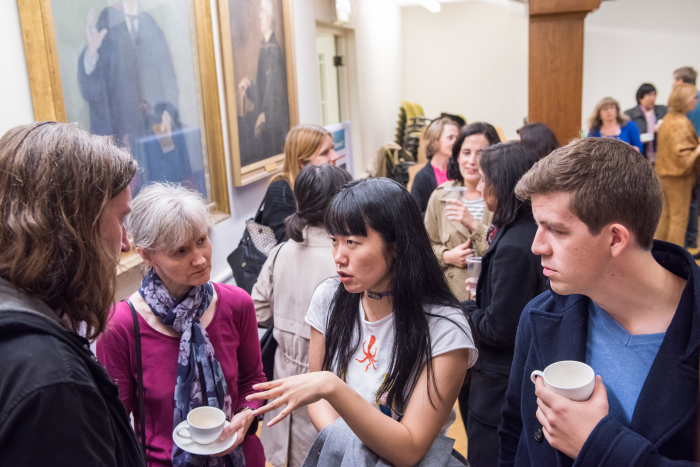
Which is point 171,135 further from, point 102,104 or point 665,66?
point 665,66

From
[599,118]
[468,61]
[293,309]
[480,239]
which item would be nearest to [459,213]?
[480,239]

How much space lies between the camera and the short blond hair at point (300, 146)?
3500mm

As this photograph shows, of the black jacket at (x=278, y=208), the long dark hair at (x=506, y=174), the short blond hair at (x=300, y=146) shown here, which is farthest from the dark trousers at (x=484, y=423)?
the short blond hair at (x=300, y=146)

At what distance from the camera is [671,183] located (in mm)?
6461

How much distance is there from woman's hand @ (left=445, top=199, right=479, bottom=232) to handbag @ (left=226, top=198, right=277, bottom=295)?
3.26 feet

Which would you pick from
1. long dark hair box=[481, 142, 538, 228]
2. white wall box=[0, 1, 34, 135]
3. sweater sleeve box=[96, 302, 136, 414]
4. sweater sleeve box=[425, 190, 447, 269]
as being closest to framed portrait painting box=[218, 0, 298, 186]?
sweater sleeve box=[425, 190, 447, 269]

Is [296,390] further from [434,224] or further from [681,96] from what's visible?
[681,96]

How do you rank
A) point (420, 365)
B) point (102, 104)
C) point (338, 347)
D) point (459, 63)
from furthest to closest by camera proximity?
point (459, 63) → point (102, 104) → point (338, 347) → point (420, 365)

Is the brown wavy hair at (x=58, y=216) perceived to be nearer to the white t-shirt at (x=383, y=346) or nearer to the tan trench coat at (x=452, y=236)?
the white t-shirt at (x=383, y=346)

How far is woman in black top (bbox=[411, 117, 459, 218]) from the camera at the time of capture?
4332 mm

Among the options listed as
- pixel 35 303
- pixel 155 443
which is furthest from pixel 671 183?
pixel 35 303

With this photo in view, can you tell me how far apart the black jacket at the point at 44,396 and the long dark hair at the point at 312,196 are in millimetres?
1438

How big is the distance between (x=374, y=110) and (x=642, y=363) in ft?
27.5

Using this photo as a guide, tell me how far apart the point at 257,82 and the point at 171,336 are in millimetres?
3258
